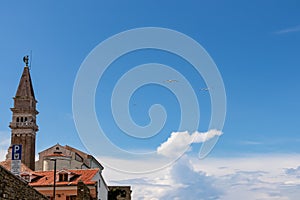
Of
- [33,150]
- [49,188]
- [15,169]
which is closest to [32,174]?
[49,188]

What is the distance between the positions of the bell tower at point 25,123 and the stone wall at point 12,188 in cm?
6410

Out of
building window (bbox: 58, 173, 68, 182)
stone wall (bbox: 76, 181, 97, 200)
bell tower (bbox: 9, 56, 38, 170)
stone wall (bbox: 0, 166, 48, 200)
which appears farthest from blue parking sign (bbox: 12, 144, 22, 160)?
bell tower (bbox: 9, 56, 38, 170)

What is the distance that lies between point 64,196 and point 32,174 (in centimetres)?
660

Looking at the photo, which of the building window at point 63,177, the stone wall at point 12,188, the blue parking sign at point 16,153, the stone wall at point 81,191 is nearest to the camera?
the stone wall at point 12,188

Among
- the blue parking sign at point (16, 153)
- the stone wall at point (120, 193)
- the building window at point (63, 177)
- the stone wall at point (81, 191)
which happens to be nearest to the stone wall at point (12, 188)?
the blue parking sign at point (16, 153)

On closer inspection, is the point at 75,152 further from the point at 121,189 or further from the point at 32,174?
the point at 32,174

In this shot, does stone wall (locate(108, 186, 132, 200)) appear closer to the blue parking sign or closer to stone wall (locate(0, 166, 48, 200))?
the blue parking sign

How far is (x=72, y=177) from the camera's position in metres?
45.8

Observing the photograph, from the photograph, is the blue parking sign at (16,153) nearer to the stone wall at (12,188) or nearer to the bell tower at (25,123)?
the stone wall at (12,188)

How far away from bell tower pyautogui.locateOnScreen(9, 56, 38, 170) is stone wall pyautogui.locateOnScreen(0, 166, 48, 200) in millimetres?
64105

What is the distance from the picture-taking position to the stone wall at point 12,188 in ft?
32.8

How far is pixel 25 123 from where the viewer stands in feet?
256

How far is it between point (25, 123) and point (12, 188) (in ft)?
227

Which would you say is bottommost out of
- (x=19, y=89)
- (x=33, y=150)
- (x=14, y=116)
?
(x=33, y=150)
